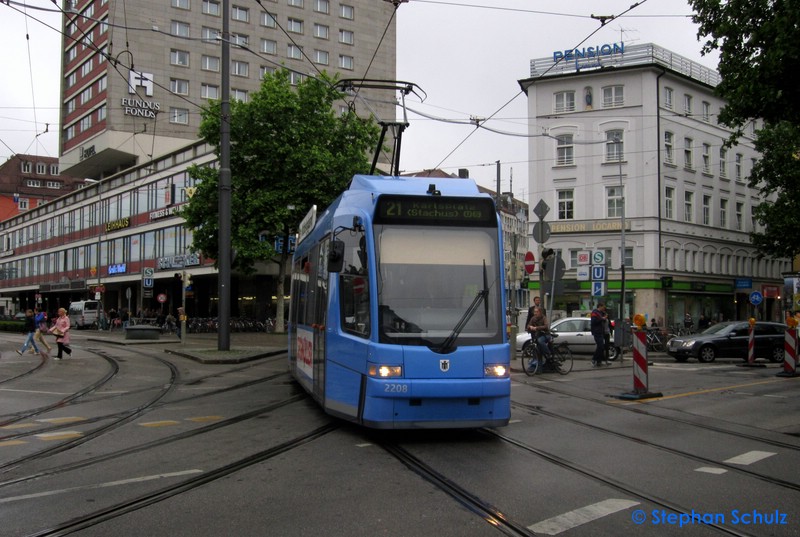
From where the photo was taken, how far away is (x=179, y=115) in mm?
56000

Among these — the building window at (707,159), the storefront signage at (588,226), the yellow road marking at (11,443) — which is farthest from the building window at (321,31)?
the yellow road marking at (11,443)

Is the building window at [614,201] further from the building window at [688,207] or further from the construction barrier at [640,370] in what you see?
the construction barrier at [640,370]

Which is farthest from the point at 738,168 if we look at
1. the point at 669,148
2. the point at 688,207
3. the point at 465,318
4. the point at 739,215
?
the point at 465,318

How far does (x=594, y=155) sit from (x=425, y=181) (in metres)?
36.4

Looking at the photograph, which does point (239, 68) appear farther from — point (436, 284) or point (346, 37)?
point (436, 284)

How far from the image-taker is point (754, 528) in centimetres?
503

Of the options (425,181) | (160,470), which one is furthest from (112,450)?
(425,181)

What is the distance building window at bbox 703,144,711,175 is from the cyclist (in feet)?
115

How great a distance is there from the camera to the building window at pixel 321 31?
2469 inches

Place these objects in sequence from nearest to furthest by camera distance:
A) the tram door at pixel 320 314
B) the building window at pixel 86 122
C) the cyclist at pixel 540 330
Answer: the tram door at pixel 320 314, the cyclist at pixel 540 330, the building window at pixel 86 122

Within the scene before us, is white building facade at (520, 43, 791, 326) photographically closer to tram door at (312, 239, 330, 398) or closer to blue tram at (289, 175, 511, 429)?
tram door at (312, 239, 330, 398)

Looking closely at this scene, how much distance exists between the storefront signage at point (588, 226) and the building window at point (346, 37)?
30411 millimetres

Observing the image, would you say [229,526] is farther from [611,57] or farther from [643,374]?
[611,57]

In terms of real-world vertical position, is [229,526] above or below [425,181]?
below
